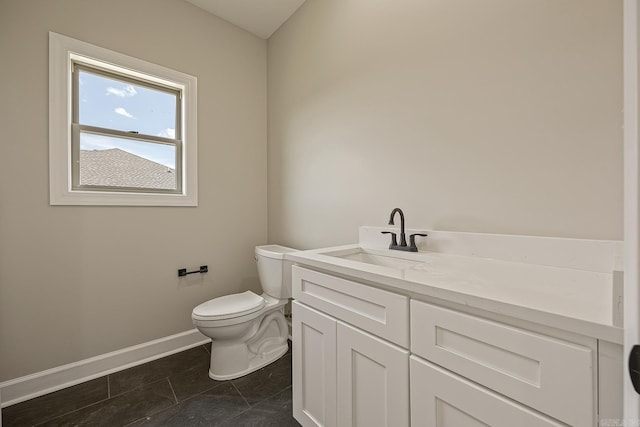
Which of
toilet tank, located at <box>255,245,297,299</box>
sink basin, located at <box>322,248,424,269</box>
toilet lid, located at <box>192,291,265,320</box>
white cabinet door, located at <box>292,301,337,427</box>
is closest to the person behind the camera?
white cabinet door, located at <box>292,301,337,427</box>

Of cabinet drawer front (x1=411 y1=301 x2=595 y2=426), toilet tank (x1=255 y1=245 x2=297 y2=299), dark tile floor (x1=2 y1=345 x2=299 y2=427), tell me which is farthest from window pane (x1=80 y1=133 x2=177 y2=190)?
cabinet drawer front (x1=411 y1=301 x2=595 y2=426)

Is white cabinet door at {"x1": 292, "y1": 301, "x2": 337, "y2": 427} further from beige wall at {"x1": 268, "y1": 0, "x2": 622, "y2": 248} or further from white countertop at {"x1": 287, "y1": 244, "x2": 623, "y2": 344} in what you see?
beige wall at {"x1": 268, "y1": 0, "x2": 622, "y2": 248}

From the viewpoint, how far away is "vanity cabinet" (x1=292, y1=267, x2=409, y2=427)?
846 mm

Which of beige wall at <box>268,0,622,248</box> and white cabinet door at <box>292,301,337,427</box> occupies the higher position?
beige wall at <box>268,0,622,248</box>

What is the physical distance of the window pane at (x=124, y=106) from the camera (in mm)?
1794

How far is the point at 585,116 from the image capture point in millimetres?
919

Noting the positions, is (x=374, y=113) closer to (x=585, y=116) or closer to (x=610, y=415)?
(x=585, y=116)

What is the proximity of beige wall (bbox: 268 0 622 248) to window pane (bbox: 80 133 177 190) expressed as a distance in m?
1.13

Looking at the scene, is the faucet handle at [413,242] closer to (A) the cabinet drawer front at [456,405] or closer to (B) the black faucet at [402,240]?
(B) the black faucet at [402,240]

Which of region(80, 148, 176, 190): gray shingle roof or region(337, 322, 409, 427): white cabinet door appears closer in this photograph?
region(337, 322, 409, 427): white cabinet door

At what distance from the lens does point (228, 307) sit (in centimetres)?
174

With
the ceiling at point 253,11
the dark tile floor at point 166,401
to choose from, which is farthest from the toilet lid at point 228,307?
the ceiling at point 253,11

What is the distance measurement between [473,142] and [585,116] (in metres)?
0.36

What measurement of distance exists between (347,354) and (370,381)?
0.39 feet
